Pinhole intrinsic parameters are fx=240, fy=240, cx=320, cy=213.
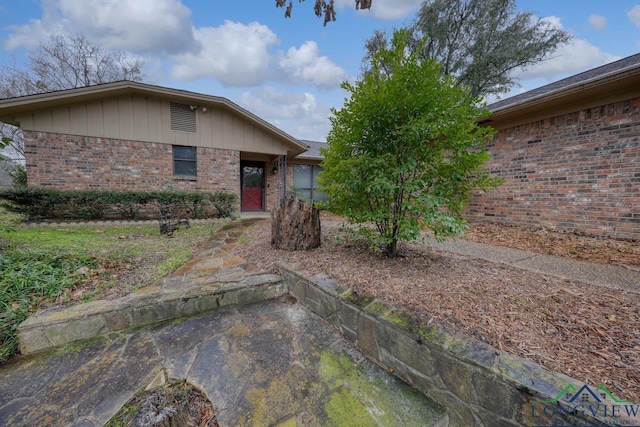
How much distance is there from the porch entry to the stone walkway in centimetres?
805

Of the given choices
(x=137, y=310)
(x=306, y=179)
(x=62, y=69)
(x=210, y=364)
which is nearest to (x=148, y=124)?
(x=306, y=179)

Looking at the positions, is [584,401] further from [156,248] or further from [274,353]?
[156,248]

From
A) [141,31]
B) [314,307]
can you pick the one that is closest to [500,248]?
[314,307]

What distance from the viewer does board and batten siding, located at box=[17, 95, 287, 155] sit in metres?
6.63

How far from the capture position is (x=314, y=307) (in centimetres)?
229

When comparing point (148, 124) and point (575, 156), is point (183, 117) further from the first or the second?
point (575, 156)

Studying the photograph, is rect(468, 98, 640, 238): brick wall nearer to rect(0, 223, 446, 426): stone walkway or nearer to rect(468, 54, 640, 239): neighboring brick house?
rect(468, 54, 640, 239): neighboring brick house

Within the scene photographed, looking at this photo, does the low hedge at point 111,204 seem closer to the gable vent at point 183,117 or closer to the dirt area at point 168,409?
the gable vent at point 183,117

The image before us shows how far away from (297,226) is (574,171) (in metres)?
4.94

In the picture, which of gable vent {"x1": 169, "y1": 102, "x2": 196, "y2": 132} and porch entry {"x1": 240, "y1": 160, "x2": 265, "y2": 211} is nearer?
gable vent {"x1": 169, "y1": 102, "x2": 196, "y2": 132}

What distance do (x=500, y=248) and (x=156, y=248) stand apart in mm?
5592

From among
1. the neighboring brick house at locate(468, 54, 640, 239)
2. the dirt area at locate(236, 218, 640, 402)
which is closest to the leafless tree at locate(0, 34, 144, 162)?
the dirt area at locate(236, 218, 640, 402)
